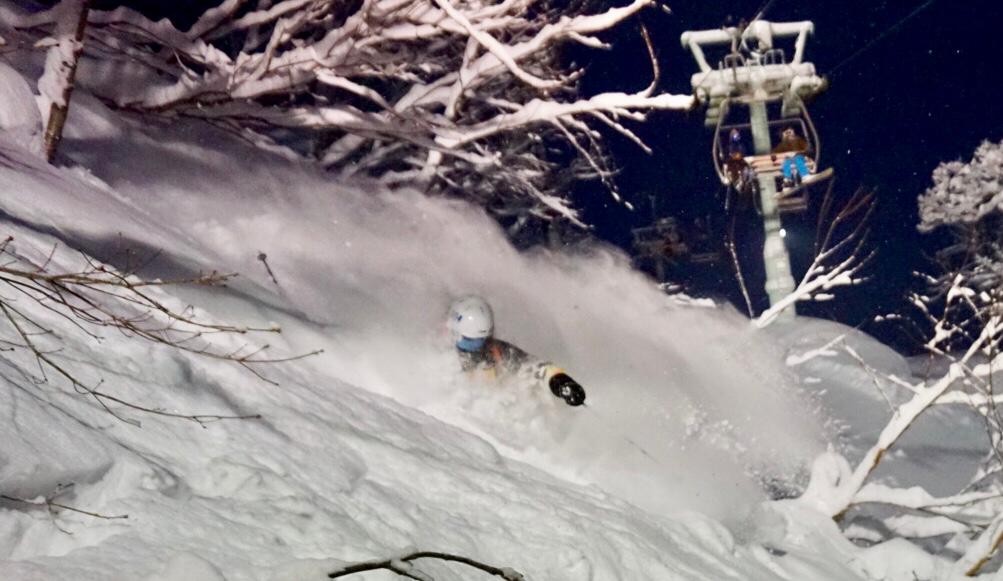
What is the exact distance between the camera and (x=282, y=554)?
308 centimetres

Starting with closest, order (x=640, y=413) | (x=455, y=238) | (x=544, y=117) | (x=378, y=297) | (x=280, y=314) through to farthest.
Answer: (x=280, y=314)
(x=544, y=117)
(x=378, y=297)
(x=640, y=413)
(x=455, y=238)

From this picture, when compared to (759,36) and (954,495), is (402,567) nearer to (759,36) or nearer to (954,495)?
(954,495)

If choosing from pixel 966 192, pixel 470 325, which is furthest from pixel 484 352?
pixel 966 192

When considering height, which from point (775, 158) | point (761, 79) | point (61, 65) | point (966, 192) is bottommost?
point (61, 65)

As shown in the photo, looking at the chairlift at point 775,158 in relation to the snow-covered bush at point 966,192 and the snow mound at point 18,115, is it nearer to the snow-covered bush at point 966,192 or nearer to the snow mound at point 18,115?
the snow mound at point 18,115

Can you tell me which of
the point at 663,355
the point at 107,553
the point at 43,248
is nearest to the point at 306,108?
the point at 43,248

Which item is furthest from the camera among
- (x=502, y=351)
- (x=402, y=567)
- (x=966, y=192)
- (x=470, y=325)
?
(x=966, y=192)

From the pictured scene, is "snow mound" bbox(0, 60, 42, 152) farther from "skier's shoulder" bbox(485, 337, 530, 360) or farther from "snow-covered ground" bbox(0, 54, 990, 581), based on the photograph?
"skier's shoulder" bbox(485, 337, 530, 360)

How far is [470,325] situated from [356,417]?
3897 mm

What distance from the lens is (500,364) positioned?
9086mm

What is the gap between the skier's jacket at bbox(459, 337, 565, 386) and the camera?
901 cm

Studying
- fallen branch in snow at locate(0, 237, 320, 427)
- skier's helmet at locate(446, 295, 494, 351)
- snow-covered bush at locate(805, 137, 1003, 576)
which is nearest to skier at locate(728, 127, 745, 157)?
snow-covered bush at locate(805, 137, 1003, 576)

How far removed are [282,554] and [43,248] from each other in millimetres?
3627

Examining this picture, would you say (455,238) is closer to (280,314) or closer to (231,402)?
(280,314)
